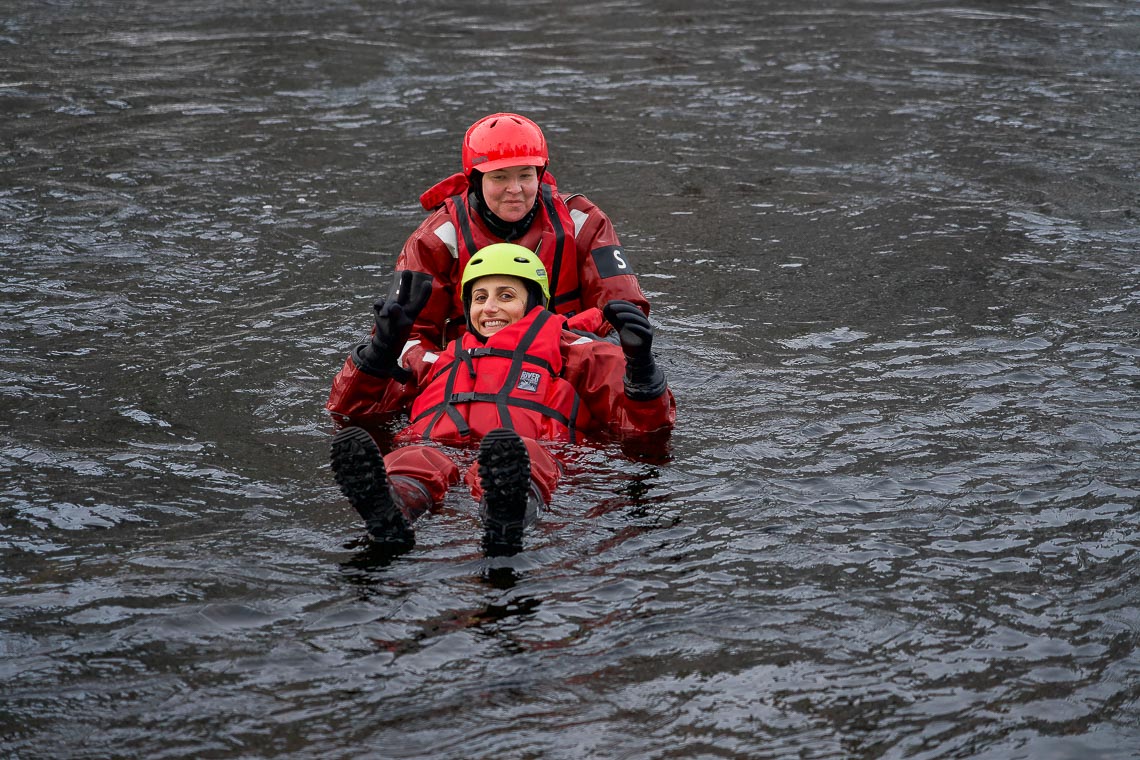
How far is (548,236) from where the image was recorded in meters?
7.87

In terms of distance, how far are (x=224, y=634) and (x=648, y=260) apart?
6693mm

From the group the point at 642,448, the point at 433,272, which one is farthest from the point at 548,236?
the point at 642,448

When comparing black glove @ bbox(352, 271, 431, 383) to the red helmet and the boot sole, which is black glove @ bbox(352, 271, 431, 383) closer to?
the red helmet

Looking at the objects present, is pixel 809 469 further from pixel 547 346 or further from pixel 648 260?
pixel 648 260

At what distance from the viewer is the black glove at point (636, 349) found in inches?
261

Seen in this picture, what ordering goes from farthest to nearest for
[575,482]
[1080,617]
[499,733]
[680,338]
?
Answer: [680,338] < [575,482] < [1080,617] < [499,733]

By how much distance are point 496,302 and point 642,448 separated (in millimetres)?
1100

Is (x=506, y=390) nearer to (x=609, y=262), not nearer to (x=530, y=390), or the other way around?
(x=530, y=390)

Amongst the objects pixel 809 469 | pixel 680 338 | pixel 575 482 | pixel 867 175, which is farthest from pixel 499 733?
pixel 867 175

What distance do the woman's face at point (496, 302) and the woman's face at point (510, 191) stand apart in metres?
0.72

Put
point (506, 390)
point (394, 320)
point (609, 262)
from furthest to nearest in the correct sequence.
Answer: point (609, 262)
point (394, 320)
point (506, 390)

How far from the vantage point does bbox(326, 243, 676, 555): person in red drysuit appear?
6688mm

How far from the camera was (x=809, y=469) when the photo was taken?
6.77 metres

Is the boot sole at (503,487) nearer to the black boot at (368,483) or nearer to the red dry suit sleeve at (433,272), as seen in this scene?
the black boot at (368,483)
